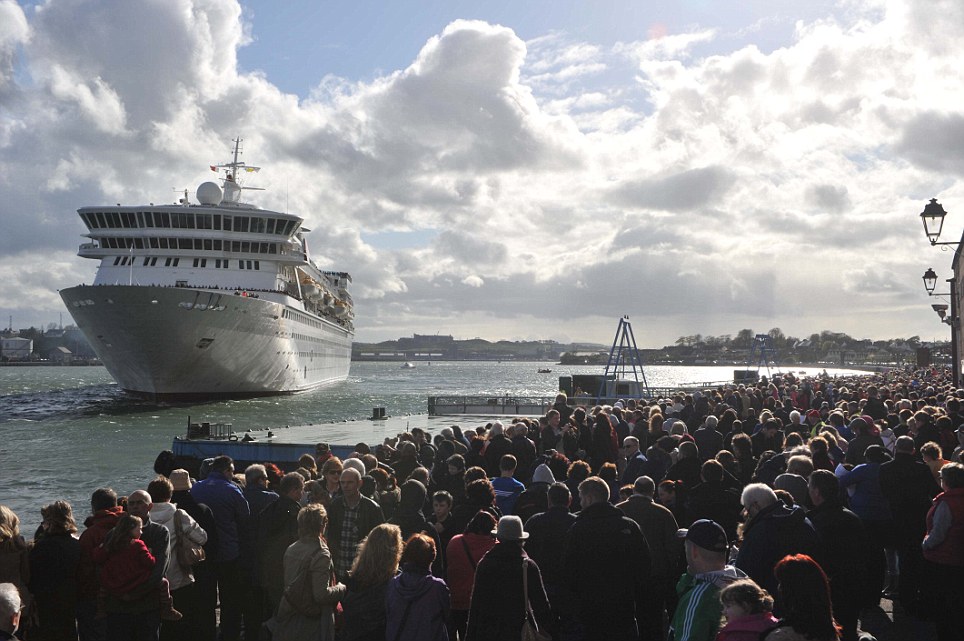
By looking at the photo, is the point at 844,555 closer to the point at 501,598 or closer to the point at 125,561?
the point at 501,598

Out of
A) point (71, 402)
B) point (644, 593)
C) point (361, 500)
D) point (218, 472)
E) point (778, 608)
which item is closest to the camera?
point (778, 608)

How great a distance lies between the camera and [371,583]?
16.3 feet

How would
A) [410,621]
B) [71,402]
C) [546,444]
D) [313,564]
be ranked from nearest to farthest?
[410,621], [313,564], [546,444], [71,402]

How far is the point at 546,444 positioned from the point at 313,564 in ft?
28.1

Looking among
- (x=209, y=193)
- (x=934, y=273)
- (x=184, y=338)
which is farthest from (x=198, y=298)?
(x=934, y=273)

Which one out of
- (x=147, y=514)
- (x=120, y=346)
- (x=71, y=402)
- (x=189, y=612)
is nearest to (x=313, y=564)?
(x=147, y=514)

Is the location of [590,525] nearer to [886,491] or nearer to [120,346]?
[886,491]

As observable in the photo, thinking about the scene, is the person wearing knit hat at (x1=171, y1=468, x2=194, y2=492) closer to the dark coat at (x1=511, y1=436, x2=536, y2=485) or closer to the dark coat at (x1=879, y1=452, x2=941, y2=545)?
the dark coat at (x1=511, y1=436, x2=536, y2=485)

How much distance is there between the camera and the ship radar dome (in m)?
59.5

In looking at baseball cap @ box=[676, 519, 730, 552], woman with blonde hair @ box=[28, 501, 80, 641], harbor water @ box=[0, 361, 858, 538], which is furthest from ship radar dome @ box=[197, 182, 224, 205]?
baseball cap @ box=[676, 519, 730, 552]

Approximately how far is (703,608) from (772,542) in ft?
4.27

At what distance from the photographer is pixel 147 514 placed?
6.15 m

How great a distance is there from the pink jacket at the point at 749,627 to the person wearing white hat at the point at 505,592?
161cm

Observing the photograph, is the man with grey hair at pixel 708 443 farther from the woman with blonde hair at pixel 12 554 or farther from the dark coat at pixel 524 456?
the woman with blonde hair at pixel 12 554
